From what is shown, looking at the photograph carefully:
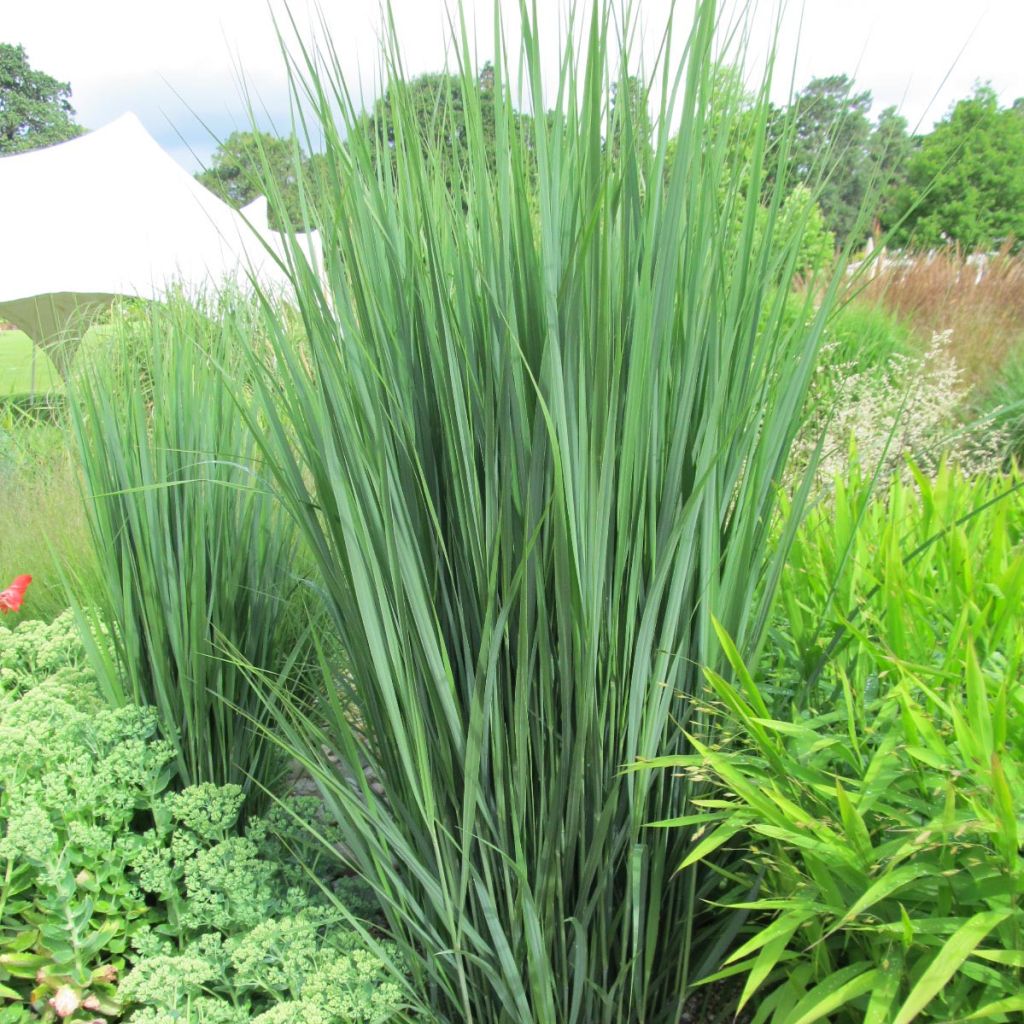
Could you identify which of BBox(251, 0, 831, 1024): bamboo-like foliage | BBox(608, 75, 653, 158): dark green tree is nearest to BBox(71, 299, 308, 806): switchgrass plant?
BBox(251, 0, 831, 1024): bamboo-like foliage

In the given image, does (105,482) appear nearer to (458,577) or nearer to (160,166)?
(458,577)

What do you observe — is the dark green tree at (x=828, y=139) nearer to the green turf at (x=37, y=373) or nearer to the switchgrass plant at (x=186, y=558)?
the switchgrass plant at (x=186, y=558)

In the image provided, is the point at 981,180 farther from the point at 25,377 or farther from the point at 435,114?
the point at 435,114

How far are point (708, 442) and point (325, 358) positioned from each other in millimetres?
565

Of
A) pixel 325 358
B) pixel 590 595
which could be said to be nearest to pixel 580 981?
pixel 590 595

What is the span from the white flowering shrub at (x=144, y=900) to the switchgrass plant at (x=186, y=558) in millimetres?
114

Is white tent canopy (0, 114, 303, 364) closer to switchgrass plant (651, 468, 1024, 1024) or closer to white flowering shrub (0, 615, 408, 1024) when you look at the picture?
white flowering shrub (0, 615, 408, 1024)

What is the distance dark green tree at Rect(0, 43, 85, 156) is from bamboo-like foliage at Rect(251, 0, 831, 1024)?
201 ft

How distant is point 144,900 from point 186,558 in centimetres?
72

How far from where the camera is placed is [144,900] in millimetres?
1674

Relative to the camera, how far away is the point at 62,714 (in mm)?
1812

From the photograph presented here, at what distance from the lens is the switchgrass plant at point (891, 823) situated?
943 mm

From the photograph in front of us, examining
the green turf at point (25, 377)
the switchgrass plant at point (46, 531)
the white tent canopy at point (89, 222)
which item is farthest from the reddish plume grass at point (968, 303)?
the green turf at point (25, 377)

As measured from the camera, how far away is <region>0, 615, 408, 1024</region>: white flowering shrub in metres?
1.27
